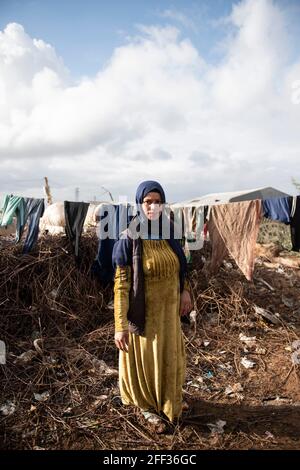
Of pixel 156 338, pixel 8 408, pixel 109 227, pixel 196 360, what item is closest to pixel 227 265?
pixel 109 227

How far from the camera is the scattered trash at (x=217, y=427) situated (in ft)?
9.12

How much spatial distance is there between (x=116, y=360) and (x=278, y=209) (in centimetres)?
318

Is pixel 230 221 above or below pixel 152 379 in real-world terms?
above

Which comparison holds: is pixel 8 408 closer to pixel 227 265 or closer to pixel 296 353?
pixel 296 353

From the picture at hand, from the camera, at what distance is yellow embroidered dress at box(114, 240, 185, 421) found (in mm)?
2523

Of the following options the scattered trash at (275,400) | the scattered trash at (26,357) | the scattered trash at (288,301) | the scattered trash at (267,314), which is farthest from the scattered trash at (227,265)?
the scattered trash at (26,357)

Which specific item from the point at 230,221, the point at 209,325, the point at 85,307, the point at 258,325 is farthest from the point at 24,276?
the point at 258,325

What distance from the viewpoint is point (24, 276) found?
5402mm

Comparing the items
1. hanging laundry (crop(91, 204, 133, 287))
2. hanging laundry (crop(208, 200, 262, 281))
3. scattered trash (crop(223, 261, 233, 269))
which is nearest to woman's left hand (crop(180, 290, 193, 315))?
hanging laundry (crop(91, 204, 133, 287))

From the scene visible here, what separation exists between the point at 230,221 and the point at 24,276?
3.41m

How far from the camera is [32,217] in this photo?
563 centimetres

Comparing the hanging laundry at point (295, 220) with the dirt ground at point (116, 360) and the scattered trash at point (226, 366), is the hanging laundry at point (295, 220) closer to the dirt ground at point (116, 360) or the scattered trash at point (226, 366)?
the dirt ground at point (116, 360)

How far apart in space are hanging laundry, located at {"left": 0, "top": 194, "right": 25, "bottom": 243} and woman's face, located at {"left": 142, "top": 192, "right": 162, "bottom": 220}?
3767 millimetres
